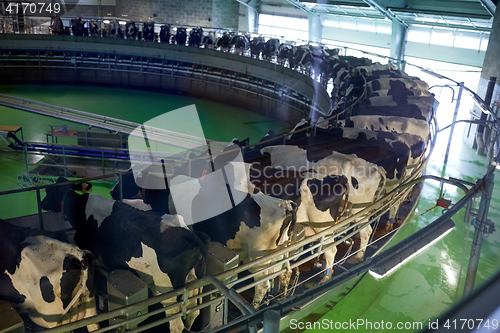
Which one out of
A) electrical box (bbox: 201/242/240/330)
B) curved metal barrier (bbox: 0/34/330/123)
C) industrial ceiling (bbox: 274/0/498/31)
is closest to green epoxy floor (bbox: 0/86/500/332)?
curved metal barrier (bbox: 0/34/330/123)

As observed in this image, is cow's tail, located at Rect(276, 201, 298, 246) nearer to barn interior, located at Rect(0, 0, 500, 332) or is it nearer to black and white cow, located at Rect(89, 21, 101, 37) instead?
barn interior, located at Rect(0, 0, 500, 332)

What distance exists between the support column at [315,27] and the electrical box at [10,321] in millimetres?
17145

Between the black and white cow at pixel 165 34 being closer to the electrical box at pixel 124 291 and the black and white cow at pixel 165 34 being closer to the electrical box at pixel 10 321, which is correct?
the electrical box at pixel 124 291

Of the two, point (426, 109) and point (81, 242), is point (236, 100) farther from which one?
point (81, 242)

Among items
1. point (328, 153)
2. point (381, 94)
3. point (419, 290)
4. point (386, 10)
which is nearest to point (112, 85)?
point (386, 10)

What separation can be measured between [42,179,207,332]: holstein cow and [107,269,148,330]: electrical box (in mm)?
191

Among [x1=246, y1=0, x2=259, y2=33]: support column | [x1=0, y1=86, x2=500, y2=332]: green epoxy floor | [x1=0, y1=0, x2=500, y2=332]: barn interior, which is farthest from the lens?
[x1=246, y1=0, x2=259, y2=33]: support column

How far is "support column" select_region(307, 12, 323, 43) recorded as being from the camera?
17.8 m

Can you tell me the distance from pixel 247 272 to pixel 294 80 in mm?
8670

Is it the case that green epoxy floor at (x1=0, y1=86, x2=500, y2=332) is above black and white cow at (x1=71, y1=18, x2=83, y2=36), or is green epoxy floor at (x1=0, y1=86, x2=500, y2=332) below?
below

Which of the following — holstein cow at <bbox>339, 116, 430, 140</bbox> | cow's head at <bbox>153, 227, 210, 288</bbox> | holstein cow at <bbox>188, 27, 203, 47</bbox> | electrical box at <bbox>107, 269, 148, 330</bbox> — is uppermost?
holstein cow at <bbox>188, 27, 203, 47</bbox>

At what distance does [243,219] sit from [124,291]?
114 centimetres

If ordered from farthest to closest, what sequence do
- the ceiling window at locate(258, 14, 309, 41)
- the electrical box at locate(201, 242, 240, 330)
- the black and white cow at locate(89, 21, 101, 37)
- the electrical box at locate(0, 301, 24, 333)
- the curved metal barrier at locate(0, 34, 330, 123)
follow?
the ceiling window at locate(258, 14, 309, 41)
the black and white cow at locate(89, 21, 101, 37)
the curved metal barrier at locate(0, 34, 330, 123)
the electrical box at locate(201, 242, 240, 330)
the electrical box at locate(0, 301, 24, 333)

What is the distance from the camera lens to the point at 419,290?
14.2 feet
